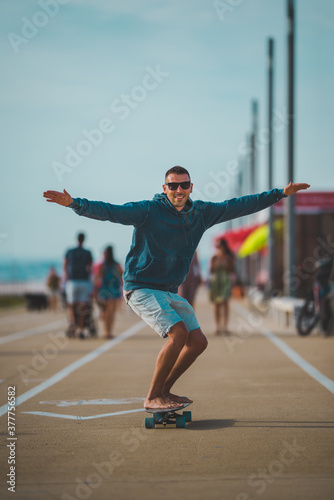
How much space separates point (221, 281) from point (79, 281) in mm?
3020

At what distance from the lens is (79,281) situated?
16562 millimetres

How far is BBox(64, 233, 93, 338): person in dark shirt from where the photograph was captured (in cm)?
1638

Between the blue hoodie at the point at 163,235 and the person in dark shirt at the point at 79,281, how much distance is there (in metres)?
9.44

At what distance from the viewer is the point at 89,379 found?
1012cm

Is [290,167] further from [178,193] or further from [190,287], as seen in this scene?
[178,193]

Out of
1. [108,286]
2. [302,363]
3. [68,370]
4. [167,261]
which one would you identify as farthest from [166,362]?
[108,286]

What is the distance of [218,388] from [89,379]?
5.85 ft

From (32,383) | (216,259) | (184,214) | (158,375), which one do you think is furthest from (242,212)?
(216,259)

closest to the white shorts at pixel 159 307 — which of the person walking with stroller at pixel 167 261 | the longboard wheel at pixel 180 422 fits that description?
the person walking with stroller at pixel 167 261

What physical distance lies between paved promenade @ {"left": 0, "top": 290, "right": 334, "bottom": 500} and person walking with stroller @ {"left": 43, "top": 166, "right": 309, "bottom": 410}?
52 centimetres

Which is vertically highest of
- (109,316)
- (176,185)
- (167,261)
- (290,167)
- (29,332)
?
(290,167)

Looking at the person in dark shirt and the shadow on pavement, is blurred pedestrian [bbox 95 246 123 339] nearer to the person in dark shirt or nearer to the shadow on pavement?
the person in dark shirt

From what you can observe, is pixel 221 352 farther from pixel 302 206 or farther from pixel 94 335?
pixel 302 206

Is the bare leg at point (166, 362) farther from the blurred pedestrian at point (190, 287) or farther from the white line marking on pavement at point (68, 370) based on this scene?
the blurred pedestrian at point (190, 287)
